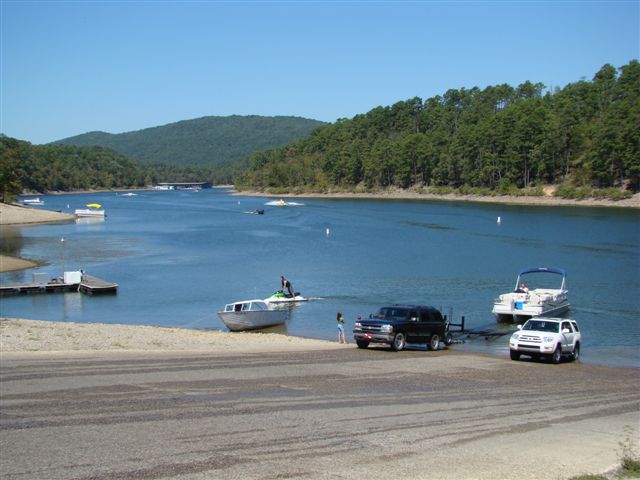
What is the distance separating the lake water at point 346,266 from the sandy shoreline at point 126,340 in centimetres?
597

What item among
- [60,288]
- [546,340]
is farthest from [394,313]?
Answer: [60,288]

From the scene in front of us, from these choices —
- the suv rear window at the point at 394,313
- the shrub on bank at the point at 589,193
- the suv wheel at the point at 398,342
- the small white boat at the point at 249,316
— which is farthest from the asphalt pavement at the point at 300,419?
the shrub on bank at the point at 589,193

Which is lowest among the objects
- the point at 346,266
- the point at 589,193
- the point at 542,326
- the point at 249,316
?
the point at 346,266

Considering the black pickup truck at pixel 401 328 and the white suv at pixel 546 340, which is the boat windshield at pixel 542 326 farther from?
the black pickup truck at pixel 401 328

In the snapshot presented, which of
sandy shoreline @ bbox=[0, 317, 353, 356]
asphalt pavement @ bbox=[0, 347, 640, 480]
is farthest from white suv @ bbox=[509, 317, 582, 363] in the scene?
sandy shoreline @ bbox=[0, 317, 353, 356]

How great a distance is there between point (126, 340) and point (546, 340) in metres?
17.3

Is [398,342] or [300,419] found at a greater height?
[300,419]

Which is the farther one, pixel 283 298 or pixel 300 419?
pixel 283 298

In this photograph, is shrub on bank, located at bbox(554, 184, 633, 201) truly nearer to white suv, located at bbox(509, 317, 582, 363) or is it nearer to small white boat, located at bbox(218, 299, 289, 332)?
small white boat, located at bbox(218, 299, 289, 332)

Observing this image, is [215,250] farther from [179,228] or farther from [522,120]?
[522,120]

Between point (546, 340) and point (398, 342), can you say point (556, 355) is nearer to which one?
point (546, 340)

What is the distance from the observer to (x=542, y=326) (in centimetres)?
A: 2922

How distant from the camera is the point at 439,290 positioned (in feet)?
179

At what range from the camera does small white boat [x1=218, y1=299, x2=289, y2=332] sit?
136 feet
